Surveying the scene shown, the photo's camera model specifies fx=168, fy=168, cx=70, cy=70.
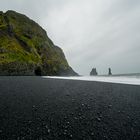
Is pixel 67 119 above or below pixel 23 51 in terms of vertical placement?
below

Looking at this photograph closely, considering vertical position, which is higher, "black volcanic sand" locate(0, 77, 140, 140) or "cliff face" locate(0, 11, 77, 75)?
"cliff face" locate(0, 11, 77, 75)

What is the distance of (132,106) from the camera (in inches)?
521

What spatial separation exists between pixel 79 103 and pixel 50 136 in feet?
17.8

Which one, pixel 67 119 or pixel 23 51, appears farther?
pixel 23 51

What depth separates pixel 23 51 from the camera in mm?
92875

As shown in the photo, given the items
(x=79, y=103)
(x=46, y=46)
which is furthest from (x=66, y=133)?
(x=46, y=46)

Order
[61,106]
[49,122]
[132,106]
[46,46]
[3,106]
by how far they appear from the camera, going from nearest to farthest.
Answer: [49,122] < [3,106] < [61,106] < [132,106] < [46,46]

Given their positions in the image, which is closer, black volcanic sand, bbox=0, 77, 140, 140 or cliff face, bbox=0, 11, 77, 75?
A: black volcanic sand, bbox=0, 77, 140, 140

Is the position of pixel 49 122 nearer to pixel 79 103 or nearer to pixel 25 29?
pixel 79 103

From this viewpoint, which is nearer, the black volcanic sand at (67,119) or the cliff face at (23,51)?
the black volcanic sand at (67,119)

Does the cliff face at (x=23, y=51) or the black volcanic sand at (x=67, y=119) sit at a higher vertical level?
the cliff face at (x=23, y=51)

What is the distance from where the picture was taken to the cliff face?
7621cm

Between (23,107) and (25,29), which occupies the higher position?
(25,29)

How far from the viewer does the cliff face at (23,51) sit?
250 ft
